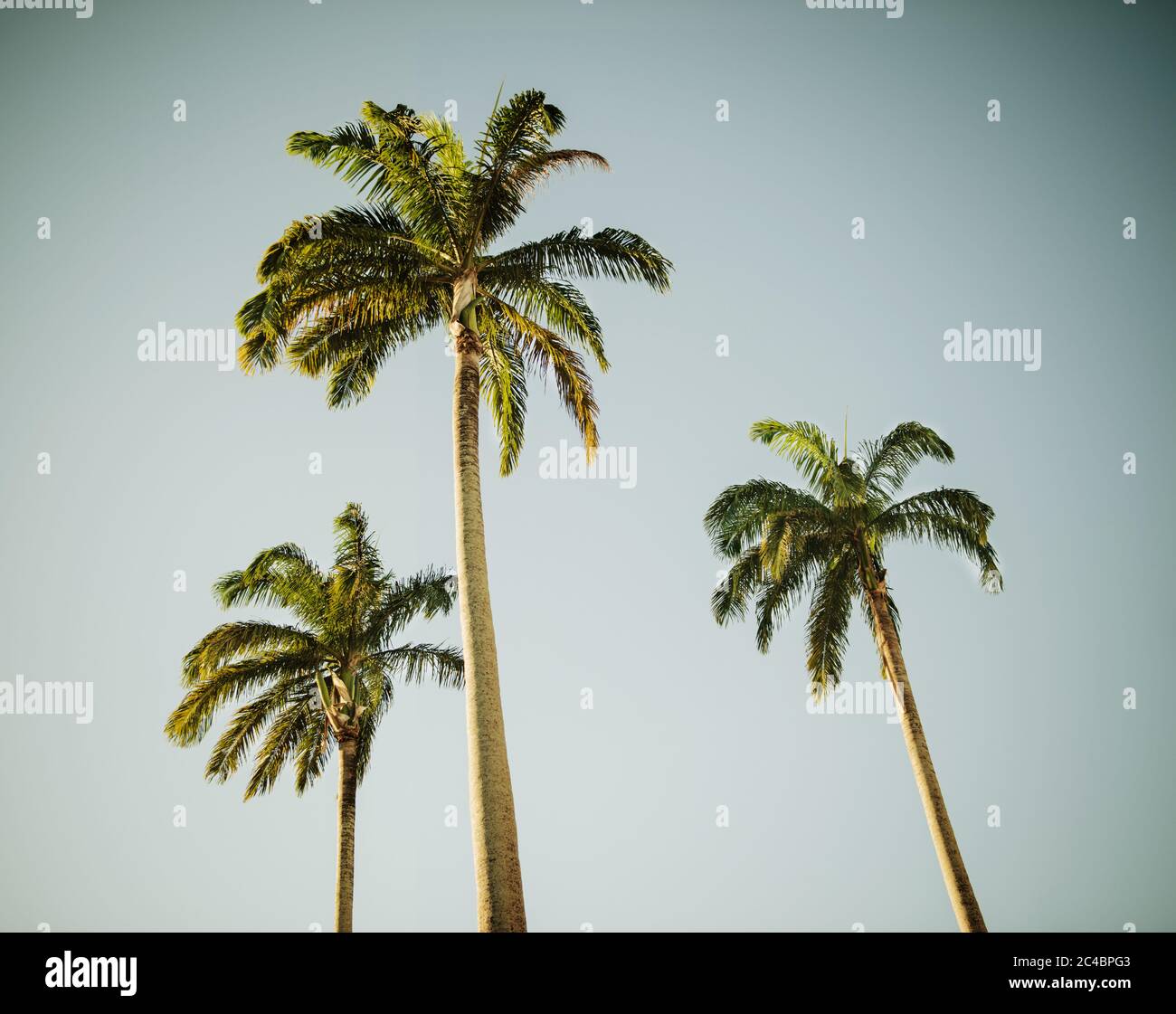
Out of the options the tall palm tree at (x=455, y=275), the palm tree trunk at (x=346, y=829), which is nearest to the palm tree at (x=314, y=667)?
the palm tree trunk at (x=346, y=829)

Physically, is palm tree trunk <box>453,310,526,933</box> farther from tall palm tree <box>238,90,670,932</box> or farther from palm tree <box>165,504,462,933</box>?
palm tree <box>165,504,462,933</box>

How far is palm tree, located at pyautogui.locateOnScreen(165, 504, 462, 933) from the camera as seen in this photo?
2328 cm

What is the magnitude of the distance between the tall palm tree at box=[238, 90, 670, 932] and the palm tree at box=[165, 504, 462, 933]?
27.2 feet

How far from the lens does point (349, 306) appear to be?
16391 mm

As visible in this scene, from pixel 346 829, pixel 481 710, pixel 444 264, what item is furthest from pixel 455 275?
pixel 346 829

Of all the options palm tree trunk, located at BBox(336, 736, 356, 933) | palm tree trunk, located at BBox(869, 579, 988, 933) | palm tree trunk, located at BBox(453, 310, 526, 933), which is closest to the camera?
palm tree trunk, located at BBox(453, 310, 526, 933)

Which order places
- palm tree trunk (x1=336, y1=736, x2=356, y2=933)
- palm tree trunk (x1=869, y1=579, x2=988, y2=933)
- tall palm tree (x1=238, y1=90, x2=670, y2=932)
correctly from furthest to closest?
1. palm tree trunk (x1=336, y1=736, x2=356, y2=933)
2. palm tree trunk (x1=869, y1=579, x2=988, y2=933)
3. tall palm tree (x1=238, y1=90, x2=670, y2=932)

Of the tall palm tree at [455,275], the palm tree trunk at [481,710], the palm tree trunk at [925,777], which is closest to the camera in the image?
the palm tree trunk at [481,710]

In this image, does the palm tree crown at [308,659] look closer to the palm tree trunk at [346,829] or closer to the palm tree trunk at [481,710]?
the palm tree trunk at [346,829]

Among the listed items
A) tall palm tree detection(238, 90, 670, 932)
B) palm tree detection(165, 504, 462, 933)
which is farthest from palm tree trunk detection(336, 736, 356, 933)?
tall palm tree detection(238, 90, 670, 932)

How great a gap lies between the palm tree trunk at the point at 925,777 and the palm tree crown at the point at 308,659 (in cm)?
1170

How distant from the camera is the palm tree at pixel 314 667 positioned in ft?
76.4
